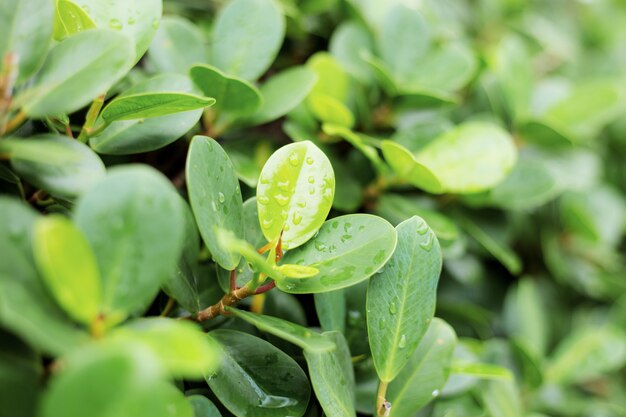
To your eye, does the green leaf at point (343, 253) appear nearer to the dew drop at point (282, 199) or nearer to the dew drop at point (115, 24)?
the dew drop at point (282, 199)

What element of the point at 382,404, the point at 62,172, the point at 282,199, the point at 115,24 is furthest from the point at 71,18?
the point at 382,404

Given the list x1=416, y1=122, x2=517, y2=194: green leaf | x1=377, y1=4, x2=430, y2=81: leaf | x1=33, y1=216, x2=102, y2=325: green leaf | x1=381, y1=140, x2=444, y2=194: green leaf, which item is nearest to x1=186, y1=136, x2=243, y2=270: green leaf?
x1=33, y1=216, x2=102, y2=325: green leaf

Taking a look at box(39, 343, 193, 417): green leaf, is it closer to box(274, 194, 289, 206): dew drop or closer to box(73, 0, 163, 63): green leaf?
box(274, 194, 289, 206): dew drop

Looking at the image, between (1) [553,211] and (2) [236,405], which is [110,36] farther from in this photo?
(1) [553,211]

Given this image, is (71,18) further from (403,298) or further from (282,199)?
(403,298)

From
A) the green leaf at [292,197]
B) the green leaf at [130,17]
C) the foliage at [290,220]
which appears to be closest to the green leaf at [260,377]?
the foliage at [290,220]

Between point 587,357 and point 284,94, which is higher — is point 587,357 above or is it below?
below
